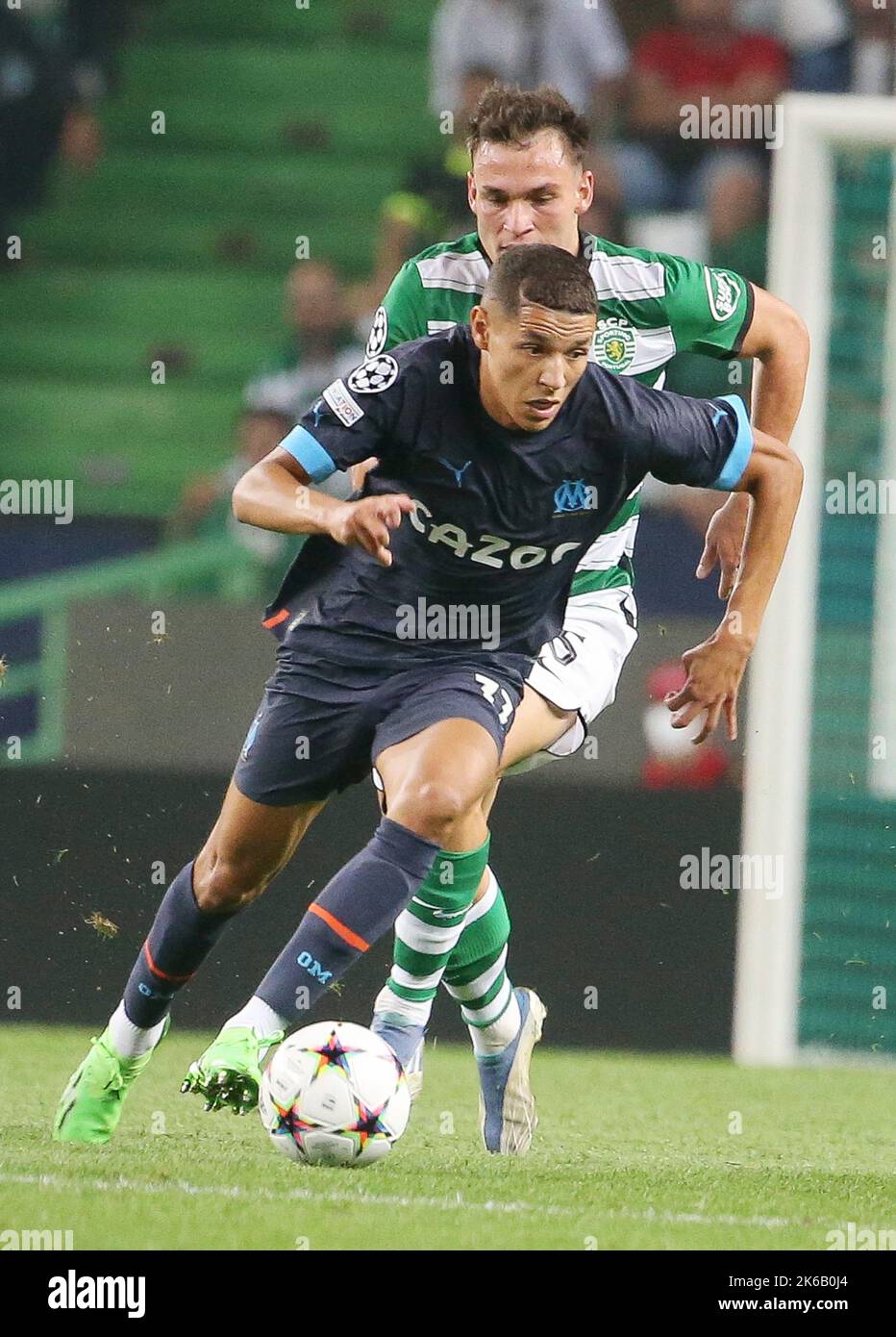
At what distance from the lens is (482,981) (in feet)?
15.6

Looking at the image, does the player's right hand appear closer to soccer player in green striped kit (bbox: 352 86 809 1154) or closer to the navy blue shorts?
the navy blue shorts

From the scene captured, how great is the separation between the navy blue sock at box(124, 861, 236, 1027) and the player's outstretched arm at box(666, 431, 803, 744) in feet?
3.64

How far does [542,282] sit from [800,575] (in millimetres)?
3766

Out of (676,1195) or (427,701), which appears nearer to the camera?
(676,1195)

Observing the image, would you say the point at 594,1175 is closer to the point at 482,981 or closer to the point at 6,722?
the point at 482,981

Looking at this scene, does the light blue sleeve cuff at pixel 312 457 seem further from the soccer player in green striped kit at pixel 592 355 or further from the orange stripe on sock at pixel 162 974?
the orange stripe on sock at pixel 162 974

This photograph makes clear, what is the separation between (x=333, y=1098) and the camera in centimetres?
372

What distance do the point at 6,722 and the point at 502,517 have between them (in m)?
5.09

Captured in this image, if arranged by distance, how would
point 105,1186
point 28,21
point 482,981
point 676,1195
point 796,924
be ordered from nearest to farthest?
point 105,1186 → point 676,1195 → point 482,981 → point 796,924 → point 28,21

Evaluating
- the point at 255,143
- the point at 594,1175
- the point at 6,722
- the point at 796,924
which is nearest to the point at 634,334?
the point at 594,1175

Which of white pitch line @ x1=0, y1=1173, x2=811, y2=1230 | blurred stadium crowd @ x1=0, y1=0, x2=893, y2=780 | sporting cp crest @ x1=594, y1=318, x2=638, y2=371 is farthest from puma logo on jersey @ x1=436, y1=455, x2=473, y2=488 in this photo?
blurred stadium crowd @ x1=0, y1=0, x2=893, y2=780

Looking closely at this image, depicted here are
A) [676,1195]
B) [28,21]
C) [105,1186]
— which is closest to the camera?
[105,1186]

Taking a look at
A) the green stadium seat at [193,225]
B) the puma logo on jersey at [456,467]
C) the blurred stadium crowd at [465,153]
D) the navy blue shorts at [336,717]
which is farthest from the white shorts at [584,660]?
the green stadium seat at [193,225]

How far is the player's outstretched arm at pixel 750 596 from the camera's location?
4422 millimetres
